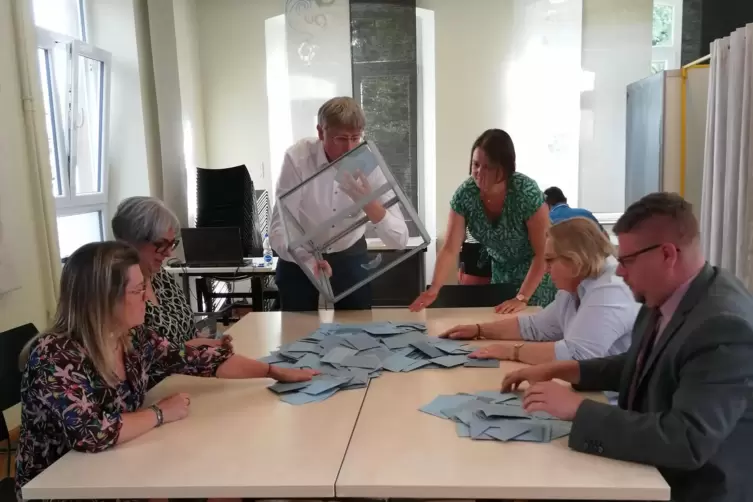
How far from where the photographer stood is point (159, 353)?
5.39 ft

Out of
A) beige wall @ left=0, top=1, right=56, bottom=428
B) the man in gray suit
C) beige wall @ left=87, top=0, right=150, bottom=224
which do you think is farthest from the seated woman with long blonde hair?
beige wall @ left=87, top=0, right=150, bottom=224

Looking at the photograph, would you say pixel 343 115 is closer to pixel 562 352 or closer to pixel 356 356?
pixel 356 356

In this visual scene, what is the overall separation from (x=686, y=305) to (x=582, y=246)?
49cm

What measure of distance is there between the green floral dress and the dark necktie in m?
1.08

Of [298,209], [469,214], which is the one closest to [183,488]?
[298,209]

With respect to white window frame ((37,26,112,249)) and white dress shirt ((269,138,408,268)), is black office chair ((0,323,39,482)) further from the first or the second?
white window frame ((37,26,112,249))

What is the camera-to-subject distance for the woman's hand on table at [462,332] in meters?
1.98

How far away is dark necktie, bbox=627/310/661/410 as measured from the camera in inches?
52.1

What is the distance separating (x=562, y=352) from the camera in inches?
66.1

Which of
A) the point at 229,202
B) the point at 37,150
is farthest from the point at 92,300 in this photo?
the point at 229,202

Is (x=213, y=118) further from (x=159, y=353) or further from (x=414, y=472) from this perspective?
(x=414, y=472)

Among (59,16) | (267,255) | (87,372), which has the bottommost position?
(267,255)

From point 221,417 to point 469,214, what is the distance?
1438 millimetres

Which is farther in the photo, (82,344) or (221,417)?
(221,417)
